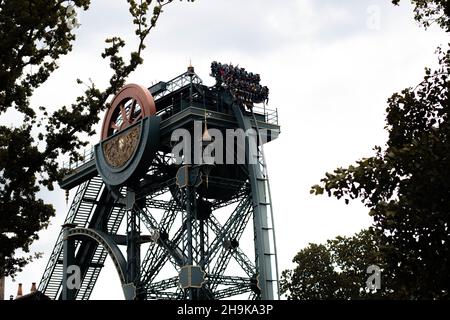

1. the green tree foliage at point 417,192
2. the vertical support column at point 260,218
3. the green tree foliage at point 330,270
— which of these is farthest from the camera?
the green tree foliage at point 330,270

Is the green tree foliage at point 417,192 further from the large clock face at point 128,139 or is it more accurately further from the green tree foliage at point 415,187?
the large clock face at point 128,139

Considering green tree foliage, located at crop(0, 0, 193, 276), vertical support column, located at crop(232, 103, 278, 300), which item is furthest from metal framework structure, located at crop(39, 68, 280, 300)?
green tree foliage, located at crop(0, 0, 193, 276)

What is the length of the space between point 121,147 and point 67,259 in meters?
14.4

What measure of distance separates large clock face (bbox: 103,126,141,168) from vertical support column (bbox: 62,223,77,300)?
1027cm

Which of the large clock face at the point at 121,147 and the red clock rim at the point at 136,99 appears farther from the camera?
the large clock face at the point at 121,147

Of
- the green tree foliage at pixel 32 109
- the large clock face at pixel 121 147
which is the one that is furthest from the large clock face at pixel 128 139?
the green tree foliage at pixel 32 109

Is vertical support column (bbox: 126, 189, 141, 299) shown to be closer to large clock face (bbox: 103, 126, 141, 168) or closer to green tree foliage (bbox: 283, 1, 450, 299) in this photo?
large clock face (bbox: 103, 126, 141, 168)

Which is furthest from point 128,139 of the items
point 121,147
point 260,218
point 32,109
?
point 32,109

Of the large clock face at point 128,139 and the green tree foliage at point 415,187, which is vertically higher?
the large clock face at point 128,139

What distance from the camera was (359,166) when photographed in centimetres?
1762

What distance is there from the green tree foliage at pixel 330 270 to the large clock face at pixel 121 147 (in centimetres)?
1806

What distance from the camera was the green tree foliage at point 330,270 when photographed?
213ft

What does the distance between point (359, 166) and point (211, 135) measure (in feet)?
122
